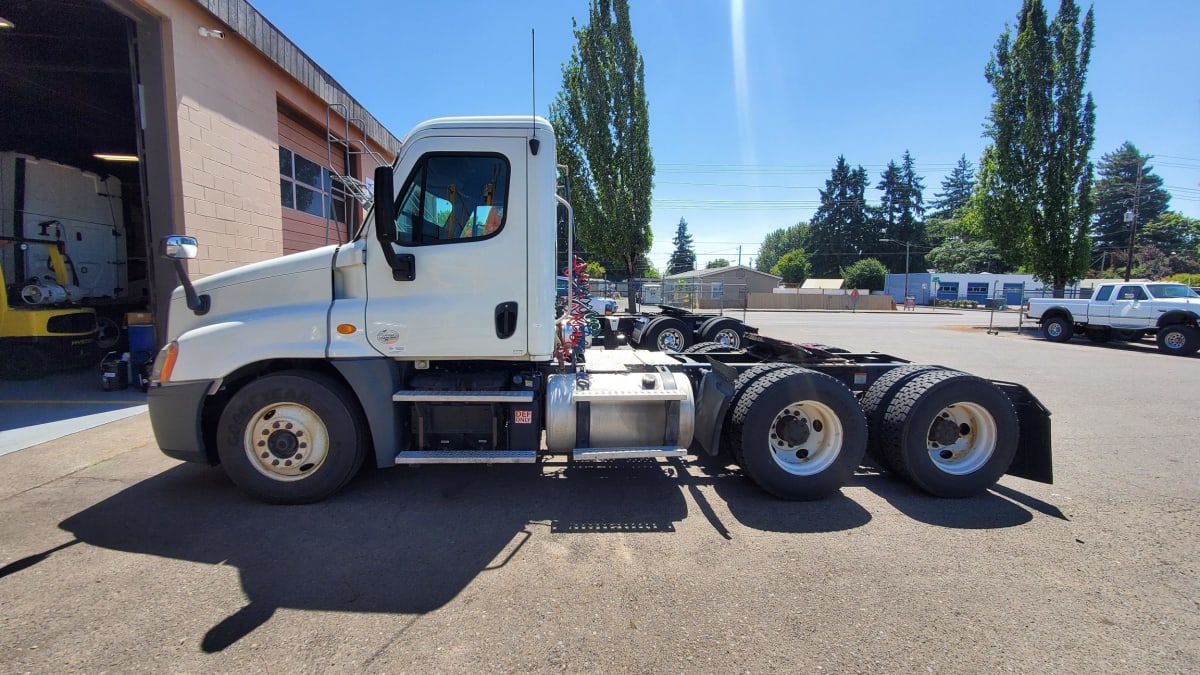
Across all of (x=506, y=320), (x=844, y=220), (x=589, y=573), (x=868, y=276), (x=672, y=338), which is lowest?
(x=589, y=573)

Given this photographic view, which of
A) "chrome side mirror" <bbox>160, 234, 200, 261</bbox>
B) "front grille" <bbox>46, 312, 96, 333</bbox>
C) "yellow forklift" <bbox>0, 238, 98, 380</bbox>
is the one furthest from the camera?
"front grille" <bbox>46, 312, 96, 333</bbox>

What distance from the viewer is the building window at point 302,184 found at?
34.8 ft

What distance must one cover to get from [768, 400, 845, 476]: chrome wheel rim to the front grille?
11197 millimetres

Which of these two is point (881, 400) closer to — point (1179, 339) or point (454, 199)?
point (454, 199)

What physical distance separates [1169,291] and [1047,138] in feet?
33.3

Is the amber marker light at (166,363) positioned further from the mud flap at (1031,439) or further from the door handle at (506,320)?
the mud flap at (1031,439)

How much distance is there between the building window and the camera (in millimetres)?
10602

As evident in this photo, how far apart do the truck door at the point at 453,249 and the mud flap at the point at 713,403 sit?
70.4 inches

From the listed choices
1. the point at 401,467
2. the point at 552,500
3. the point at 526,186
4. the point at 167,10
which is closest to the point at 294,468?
the point at 401,467

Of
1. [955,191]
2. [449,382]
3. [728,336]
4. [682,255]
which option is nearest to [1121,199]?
[955,191]

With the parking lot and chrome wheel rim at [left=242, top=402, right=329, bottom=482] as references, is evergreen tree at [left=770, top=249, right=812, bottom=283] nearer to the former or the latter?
the parking lot

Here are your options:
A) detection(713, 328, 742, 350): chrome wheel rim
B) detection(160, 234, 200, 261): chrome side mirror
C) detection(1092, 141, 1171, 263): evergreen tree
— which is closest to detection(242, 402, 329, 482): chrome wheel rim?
detection(160, 234, 200, 261): chrome side mirror

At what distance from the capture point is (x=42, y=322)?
8234 millimetres

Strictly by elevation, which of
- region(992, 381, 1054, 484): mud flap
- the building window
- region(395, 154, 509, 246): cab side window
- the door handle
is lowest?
region(992, 381, 1054, 484): mud flap
